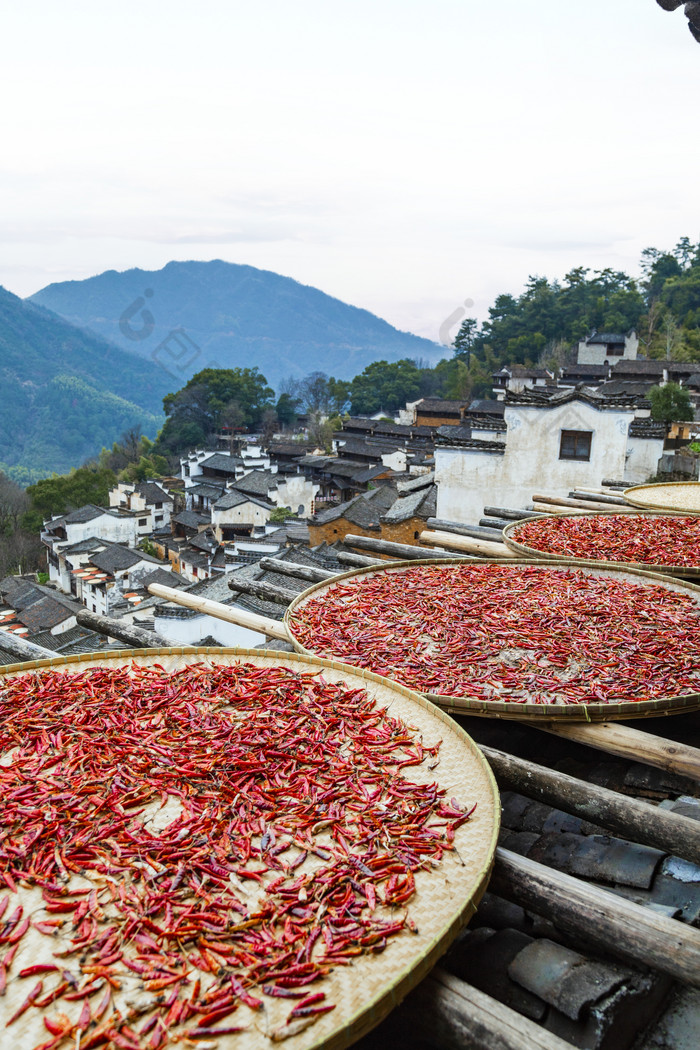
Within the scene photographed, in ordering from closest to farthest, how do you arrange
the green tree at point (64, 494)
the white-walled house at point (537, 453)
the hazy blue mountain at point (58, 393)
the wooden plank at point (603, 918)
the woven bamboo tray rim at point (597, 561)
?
1. the wooden plank at point (603, 918)
2. the woven bamboo tray rim at point (597, 561)
3. the white-walled house at point (537, 453)
4. the green tree at point (64, 494)
5. the hazy blue mountain at point (58, 393)

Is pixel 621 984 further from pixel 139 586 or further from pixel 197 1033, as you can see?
pixel 139 586

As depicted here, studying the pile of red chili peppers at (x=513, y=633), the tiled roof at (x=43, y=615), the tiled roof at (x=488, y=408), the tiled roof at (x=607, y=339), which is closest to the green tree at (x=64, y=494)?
the tiled roof at (x=43, y=615)

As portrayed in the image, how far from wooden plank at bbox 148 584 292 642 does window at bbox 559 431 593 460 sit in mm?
11049

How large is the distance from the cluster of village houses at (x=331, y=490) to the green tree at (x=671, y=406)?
503mm

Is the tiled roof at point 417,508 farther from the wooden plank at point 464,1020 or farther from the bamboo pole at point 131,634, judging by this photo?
the wooden plank at point 464,1020

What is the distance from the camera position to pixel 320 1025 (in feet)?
3.72

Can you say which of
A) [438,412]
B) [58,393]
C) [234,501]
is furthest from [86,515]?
[58,393]

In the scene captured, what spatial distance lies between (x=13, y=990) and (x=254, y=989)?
1.39ft

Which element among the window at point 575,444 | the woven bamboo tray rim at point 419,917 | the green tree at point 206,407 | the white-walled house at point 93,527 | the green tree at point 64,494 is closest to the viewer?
the woven bamboo tray rim at point 419,917

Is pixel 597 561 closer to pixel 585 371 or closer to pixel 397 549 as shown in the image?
pixel 397 549

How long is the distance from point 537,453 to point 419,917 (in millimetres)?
12910

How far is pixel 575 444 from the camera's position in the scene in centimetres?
1341

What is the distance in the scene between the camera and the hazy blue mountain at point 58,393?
248 feet

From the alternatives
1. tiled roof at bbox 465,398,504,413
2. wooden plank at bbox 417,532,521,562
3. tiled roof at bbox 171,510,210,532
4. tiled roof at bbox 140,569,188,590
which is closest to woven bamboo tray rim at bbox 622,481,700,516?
wooden plank at bbox 417,532,521,562
